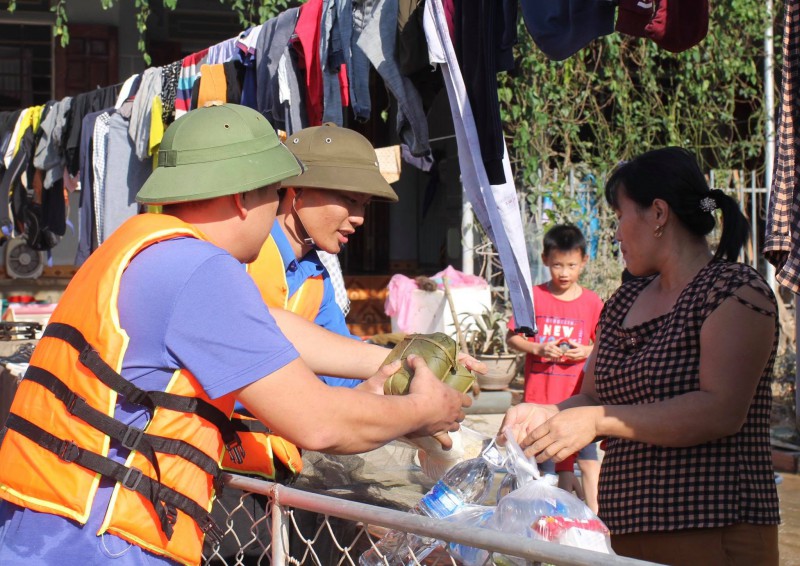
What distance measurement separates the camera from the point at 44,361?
1768 mm

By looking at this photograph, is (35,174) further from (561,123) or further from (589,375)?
(589,375)

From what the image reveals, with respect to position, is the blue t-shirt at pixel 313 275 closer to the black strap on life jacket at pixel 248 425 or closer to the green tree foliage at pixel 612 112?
the black strap on life jacket at pixel 248 425

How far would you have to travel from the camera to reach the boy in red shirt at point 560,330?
503 cm

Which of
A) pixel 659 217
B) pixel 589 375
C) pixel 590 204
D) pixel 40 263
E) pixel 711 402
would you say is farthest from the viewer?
pixel 40 263

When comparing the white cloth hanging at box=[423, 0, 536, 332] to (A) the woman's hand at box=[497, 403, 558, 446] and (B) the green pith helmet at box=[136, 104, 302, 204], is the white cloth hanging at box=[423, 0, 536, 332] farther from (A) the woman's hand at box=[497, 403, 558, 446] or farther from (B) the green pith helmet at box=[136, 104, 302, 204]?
(B) the green pith helmet at box=[136, 104, 302, 204]

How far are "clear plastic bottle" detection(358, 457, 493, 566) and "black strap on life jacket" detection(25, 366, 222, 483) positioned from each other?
43cm

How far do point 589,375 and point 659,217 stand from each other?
1.69 ft

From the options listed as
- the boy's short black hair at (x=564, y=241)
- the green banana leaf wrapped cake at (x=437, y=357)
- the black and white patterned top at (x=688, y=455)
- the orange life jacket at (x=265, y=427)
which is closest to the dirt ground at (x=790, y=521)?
the boy's short black hair at (x=564, y=241)

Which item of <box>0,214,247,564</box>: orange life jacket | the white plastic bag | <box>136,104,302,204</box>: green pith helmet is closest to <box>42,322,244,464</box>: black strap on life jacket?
<box>0,214,247,564</box>: orange life jacket

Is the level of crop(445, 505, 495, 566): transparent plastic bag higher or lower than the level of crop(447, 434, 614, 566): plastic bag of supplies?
lower

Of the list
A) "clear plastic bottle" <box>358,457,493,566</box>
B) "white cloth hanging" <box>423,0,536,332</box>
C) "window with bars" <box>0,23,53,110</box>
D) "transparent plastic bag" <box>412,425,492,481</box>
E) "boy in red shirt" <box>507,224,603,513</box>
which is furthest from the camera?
"window with bars" <box>0,23,53,110</box>

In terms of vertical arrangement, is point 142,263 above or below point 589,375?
above

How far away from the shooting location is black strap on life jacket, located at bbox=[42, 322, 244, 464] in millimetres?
1679

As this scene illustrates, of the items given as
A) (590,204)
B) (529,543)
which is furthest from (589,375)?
(590,204)
